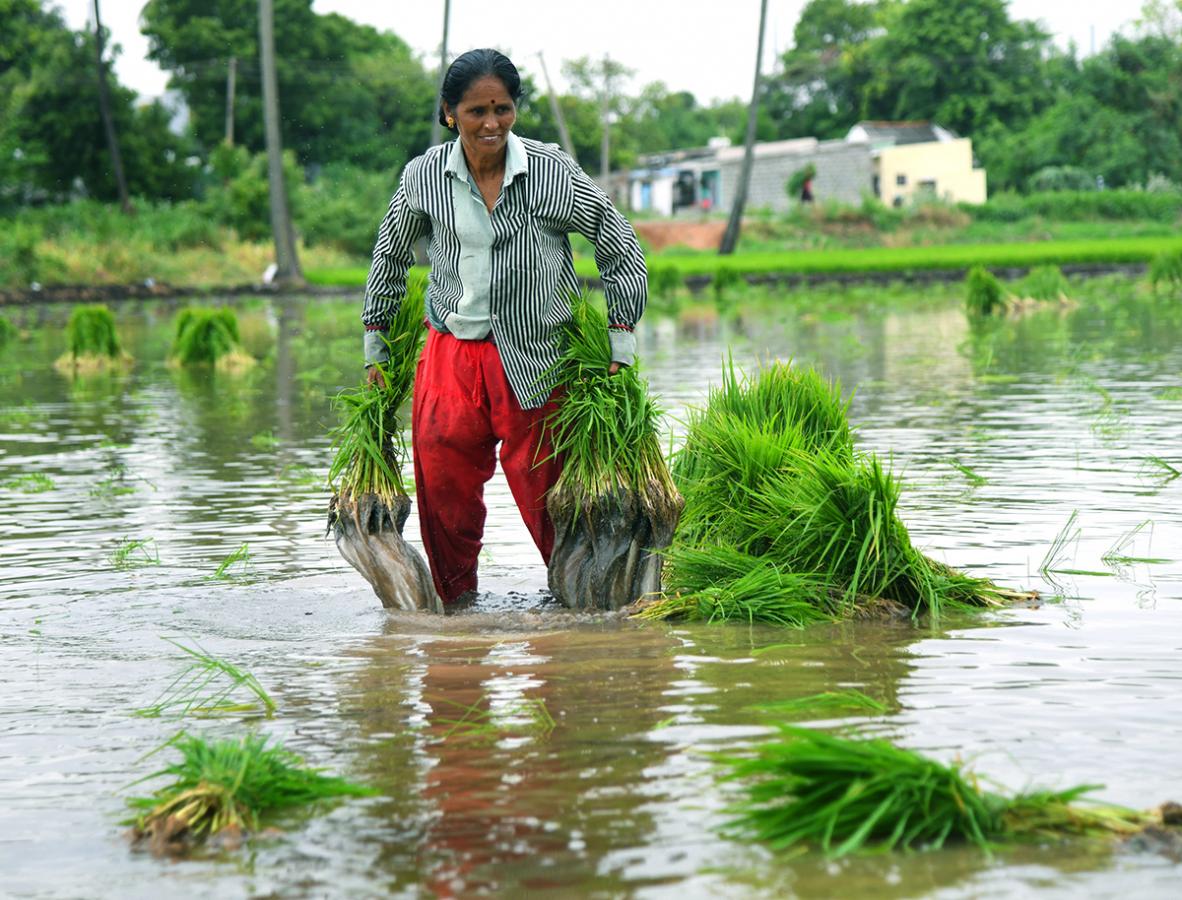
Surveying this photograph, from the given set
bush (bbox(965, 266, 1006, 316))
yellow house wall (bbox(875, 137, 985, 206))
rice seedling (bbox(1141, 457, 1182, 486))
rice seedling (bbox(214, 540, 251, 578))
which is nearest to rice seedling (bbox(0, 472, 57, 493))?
rice seedling (bbox(214, 540, 251, 578))

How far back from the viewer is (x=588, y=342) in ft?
17.3

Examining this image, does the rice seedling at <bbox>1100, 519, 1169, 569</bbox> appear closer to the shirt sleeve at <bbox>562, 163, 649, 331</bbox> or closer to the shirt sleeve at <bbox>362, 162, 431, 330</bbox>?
the shirt sleeve at <bbox>562, 163, 649, 331</bbox>

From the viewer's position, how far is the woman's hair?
507 centimetres

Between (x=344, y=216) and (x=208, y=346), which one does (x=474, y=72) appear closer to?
(x=208, y=346)

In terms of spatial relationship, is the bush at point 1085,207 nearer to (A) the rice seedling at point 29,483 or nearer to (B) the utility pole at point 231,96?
(B) the utility pole at point 231,96

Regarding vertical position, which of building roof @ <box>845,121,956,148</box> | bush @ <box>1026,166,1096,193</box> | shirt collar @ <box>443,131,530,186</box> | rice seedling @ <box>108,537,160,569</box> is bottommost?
rice seedling @ <box>108,537,160,569</box>

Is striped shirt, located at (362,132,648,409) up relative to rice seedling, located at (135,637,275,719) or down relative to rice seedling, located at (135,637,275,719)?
up

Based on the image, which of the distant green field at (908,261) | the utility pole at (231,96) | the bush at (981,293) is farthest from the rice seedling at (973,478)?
the utility pole at (231,96)

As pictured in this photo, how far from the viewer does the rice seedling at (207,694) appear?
163 inches

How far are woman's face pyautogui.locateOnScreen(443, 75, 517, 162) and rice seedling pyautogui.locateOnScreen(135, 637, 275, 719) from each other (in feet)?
5.66

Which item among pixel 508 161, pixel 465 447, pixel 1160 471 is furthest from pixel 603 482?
pixel 1160 471

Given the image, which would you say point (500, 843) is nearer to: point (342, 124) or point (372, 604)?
point (372, 604)

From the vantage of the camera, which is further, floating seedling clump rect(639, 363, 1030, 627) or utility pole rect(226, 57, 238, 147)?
utility pole rect(226, 57, 238, 147)

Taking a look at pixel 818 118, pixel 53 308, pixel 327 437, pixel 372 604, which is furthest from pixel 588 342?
pixel 818 118
